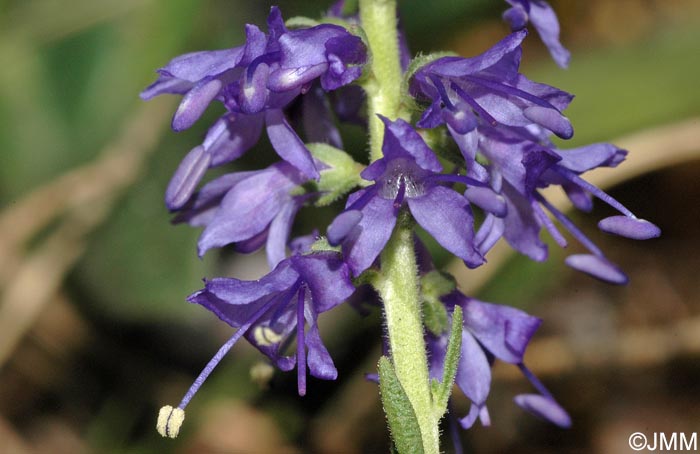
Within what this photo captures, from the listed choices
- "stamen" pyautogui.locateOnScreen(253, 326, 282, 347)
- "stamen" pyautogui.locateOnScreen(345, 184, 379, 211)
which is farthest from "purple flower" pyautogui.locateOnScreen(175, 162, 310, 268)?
"stamen" pyautogui.locateOnScreen(345, 184, 379, 211)

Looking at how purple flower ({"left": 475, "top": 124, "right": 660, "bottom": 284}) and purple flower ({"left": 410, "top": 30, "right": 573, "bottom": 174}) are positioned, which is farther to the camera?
purple flower ({"left": 475, "top": 124, "right": 660, "bottom": 284})

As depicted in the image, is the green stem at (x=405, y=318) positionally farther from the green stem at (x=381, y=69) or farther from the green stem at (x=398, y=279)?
the green stem at (x=381, y=69)

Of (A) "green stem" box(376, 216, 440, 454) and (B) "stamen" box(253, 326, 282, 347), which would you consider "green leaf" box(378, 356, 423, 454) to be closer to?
(A) "green stem" box(376, 216, 440, 454)

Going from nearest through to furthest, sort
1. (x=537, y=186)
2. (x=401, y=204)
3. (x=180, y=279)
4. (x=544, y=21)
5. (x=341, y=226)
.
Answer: (x=341, y=226) → (x=401, y=204) → (x=537, y=186) → (x=544, y=21) → (x=180, y=279)

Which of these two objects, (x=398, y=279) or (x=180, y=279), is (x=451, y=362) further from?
(x=180, y=279)

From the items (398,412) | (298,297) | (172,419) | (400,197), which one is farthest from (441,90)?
(172,419)

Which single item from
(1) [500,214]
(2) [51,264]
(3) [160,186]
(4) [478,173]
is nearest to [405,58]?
(4) [478,173]

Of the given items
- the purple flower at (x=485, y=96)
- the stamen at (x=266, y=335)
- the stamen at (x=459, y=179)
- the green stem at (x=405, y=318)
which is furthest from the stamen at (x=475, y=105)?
the stamen at (x=266, y=335)
